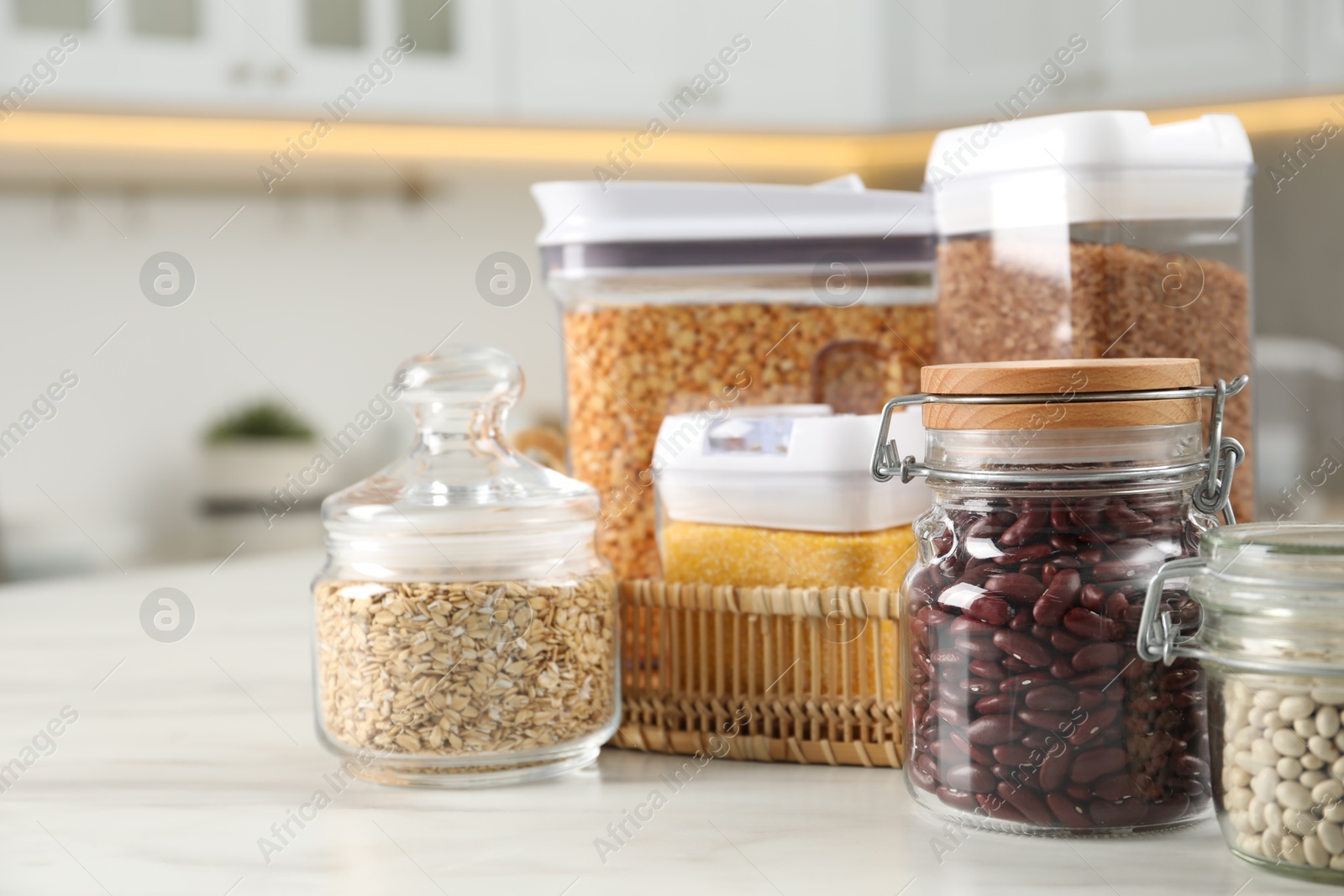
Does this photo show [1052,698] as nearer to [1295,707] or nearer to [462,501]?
[1295,707]

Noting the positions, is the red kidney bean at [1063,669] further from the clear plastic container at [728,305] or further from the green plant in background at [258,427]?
the green plant in background at [258,427]

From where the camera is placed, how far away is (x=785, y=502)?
68 cm

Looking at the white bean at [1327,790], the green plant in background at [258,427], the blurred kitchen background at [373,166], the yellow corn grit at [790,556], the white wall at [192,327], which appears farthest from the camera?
the green plant in background at [258,427]

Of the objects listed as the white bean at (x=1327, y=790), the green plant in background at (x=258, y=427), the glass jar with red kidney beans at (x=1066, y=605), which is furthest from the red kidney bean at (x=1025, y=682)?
the green plant in background at (x=258, y=427)

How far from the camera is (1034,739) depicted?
54 centimetres

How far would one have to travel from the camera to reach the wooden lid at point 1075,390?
542mm

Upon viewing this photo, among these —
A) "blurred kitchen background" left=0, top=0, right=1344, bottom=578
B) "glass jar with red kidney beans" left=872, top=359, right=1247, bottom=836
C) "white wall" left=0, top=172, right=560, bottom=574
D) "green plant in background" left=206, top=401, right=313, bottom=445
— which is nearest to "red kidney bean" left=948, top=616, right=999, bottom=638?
"glass jar with red kidney beans" left=872, top=359, right=1247, bottom=836

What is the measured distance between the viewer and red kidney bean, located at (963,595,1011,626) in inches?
21.3

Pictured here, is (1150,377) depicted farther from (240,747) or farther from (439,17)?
(439,17)

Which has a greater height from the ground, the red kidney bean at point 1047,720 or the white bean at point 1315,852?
the red kidney bean at point 1047,720

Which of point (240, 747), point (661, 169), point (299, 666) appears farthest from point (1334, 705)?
point (661, 169)

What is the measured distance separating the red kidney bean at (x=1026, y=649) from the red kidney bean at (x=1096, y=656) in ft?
0.04

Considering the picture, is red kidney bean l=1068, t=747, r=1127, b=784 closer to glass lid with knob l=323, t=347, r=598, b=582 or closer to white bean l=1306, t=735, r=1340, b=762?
white bean l=1306, t=735, r=1340, b=762

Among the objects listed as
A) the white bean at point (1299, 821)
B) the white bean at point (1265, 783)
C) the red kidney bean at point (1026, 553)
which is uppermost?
the red kidney bean at point (1026, 553)
